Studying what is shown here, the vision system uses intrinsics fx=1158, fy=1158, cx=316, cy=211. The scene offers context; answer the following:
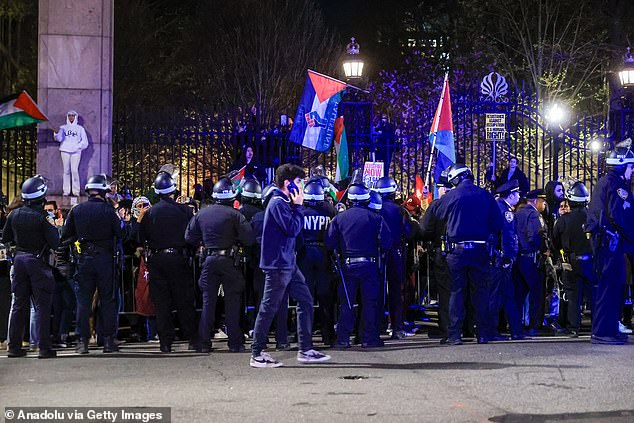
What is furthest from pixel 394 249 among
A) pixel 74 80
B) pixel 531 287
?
pixel 74 80

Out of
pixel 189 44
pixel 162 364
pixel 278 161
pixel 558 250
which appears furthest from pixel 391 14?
pixel 162 364

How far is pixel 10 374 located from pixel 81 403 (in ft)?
8.32

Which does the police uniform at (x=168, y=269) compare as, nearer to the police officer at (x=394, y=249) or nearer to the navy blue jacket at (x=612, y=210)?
the police officer at (x=394, y=249)

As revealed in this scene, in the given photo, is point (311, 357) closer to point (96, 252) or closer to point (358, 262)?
point (358, 262)

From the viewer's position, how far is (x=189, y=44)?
45.6m

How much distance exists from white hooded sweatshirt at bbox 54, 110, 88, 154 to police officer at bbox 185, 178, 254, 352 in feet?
23.0

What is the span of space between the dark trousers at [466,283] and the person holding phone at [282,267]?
2049 mm

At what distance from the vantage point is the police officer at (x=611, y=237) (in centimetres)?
1332

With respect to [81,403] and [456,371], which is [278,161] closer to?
[456,371]

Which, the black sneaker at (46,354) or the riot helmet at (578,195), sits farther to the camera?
the riot helmet at (578,195)

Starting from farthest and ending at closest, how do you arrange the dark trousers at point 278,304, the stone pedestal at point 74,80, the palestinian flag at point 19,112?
the stone pedestal at point 74,80 < the palestinian flag at point 19,112 < the dark trousers at point 278,304

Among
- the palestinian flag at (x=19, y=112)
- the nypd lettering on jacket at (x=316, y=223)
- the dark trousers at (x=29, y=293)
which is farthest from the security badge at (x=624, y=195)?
the palestinian flag at (x=19, y=112)

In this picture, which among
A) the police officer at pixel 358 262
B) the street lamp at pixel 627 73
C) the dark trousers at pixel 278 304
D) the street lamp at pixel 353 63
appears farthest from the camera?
the street lamp at pixel 353 63

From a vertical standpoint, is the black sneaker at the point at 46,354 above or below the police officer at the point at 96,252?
below
